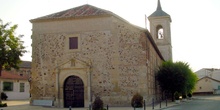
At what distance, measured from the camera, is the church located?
77.9ft

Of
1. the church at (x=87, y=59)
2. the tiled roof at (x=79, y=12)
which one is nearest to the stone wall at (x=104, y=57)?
the church at (x=87, y=59)

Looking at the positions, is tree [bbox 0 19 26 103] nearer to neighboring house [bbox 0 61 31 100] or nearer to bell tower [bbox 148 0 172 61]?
neighboring house [bbox 0 61 31 100]

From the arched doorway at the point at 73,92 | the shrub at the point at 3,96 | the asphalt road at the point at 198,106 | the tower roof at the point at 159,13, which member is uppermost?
the tower roof at the point at 159,13

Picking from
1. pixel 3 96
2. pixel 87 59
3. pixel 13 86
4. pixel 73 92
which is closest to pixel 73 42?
pixel 87 59

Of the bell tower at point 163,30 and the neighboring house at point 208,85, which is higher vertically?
the bell tower at point 163,30

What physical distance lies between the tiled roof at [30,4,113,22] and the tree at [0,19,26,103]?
2.49 metres

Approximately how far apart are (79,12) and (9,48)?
689 centimetres

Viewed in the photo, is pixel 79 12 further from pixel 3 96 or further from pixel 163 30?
pixel 163 30

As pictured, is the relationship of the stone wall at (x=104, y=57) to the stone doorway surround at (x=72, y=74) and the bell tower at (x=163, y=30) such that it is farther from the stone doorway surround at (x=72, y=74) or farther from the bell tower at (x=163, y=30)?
the bell tower at (x=163, y=30)

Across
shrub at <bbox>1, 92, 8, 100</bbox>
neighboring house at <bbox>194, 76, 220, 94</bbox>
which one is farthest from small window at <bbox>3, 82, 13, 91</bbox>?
neighboring house at <bbox>194, 76, 220, 94</bbox>

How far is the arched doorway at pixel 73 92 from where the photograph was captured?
24.4 meters

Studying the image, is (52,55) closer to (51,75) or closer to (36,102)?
(51,75)

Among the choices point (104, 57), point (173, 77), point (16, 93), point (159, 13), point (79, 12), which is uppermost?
point (159, 13)

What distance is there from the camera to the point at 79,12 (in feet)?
85.4
